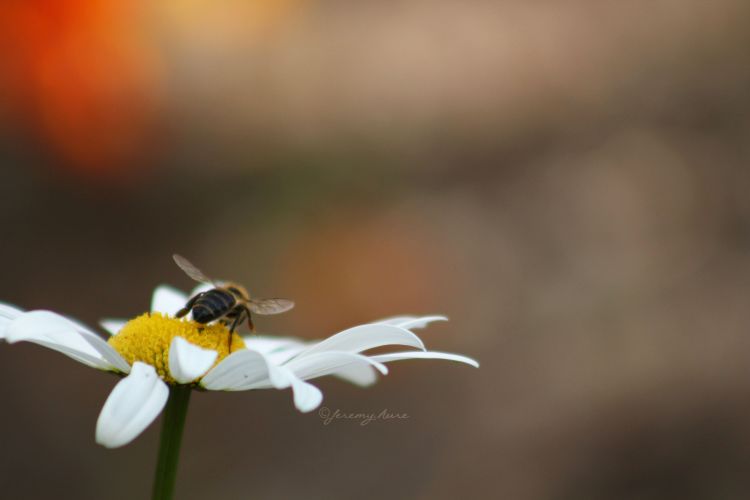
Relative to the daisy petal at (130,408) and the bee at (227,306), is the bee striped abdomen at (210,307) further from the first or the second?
the daisy petal at (130,408)

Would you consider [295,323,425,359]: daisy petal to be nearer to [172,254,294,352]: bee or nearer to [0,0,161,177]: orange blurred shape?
[172,254,294,352]: bee

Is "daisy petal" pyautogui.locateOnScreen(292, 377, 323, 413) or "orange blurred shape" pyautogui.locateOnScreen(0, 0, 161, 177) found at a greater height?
"orange blurred shape" pyautogui.locateOnScreen(0, 0, 161, 177)

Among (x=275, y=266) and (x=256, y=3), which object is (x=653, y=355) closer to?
(x=275, y=266)

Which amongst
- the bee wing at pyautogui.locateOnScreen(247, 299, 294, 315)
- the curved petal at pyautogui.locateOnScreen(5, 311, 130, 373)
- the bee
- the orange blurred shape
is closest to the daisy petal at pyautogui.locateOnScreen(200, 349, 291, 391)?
the curved petal at pyautogui.locateOnScreen(5, 311, 130, 373)

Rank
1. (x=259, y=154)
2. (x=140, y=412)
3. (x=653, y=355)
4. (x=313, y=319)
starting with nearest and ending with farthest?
(x=140, y=412), (x=653, y=355), (x=313, y=319), (x=259, y=154)

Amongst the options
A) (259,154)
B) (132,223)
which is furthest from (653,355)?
(132,223)

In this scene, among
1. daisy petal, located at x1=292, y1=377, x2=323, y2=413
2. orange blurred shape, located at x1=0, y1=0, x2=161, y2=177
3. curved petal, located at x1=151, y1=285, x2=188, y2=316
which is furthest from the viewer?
orange blurred shape, located at x1=0, y1=0, x2=161, y2=177
